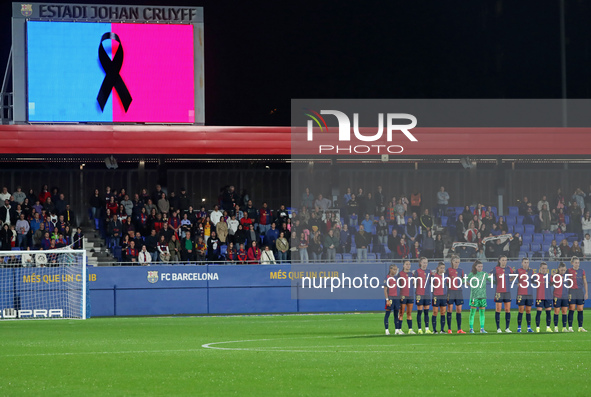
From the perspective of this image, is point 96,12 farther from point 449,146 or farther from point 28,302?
point 449,146

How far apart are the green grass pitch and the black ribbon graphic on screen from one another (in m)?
10.0

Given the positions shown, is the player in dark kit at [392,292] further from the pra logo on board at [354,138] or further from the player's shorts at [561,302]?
the pra logo on board at [354,138]

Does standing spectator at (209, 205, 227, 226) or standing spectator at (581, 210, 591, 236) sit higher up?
standing spectator at (209, 205, 227, 226)

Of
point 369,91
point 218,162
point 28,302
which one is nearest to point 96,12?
point 218,162

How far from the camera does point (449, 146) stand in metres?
30.6

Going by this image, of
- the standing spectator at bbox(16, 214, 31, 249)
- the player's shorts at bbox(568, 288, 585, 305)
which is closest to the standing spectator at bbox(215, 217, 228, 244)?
the standing spectator at bbox(16, 214, 31, 249)

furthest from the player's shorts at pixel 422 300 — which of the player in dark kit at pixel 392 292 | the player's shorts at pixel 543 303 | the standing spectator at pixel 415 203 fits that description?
the standing spectator at pixel 415 203

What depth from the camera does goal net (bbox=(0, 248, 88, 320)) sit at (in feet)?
82.2

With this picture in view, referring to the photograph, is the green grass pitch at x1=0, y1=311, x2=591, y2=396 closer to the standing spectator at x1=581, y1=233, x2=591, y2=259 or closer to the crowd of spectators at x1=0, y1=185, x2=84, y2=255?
the crowd of spectators at x1=0, y1=185, x2=84, y2=255

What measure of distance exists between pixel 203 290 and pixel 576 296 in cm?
1154

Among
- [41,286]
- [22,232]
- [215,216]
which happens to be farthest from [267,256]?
[22,232]

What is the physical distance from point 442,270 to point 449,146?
11743 millimetres

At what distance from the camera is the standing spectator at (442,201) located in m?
30.7

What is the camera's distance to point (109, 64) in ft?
94.9
